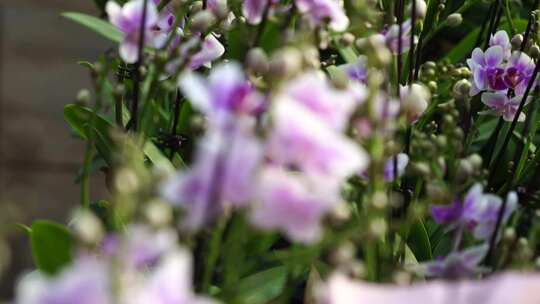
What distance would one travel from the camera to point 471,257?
1.47ft

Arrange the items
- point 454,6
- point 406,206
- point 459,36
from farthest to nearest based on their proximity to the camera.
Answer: point 459,36, point 454,6, point 406,206

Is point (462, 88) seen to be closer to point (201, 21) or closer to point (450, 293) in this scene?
point (201, 21)

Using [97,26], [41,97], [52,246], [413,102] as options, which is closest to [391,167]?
[413,102]

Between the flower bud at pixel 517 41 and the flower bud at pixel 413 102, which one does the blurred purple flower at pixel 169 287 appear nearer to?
the flower bud at pixel 413 102

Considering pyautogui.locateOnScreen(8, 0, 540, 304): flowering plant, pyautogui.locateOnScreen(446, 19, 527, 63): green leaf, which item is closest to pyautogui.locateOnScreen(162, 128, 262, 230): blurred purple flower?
pyautogui.locateOnScreen(8, 0, 540, 304): flowering plant

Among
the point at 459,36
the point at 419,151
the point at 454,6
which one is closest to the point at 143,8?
the point at 419,151

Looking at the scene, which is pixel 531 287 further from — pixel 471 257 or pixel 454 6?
pixel 454 6

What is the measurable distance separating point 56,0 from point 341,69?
87.6 inches

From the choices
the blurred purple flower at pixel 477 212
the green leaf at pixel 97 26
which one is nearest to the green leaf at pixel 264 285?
the blurred purple flower at pixel 477 212

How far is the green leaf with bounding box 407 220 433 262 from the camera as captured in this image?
69 cm

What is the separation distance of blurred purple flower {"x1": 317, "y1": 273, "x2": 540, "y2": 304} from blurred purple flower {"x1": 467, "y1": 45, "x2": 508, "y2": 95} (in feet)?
1.16

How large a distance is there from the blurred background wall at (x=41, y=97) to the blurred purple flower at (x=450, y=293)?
234 cm

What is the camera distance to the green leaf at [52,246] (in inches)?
19.4

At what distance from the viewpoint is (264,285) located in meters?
0.57
